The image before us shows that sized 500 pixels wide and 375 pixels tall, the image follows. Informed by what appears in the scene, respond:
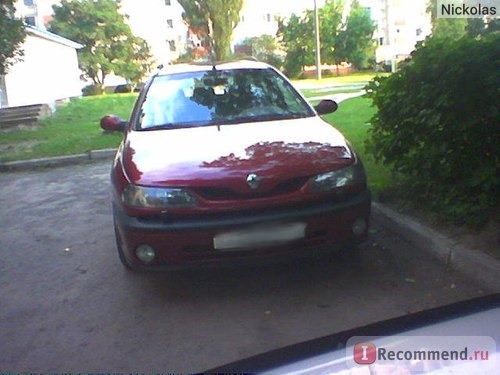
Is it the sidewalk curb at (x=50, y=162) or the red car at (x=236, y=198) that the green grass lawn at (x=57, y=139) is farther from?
the red car at (x=236, y=198)

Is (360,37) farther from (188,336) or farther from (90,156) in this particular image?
(188,336)

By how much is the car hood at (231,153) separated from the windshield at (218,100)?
0.23 m

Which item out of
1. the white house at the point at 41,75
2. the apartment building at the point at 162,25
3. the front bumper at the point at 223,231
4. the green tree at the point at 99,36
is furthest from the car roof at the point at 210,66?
the apartment building at the point at 162,25

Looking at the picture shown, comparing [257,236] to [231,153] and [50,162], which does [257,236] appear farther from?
[50,162]

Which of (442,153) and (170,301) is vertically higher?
(442,153)

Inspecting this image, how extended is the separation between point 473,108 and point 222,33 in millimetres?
37747

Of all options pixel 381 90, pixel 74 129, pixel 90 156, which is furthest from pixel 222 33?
pixel 381 90

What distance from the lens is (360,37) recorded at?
5869 centimetres

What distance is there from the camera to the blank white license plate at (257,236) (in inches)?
149

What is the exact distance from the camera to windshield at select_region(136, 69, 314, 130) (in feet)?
16.8

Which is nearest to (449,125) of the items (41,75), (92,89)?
(41,75)

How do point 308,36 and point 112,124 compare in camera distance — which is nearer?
point 112,124

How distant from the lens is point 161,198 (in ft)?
12.6

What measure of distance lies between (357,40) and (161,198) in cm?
5795
